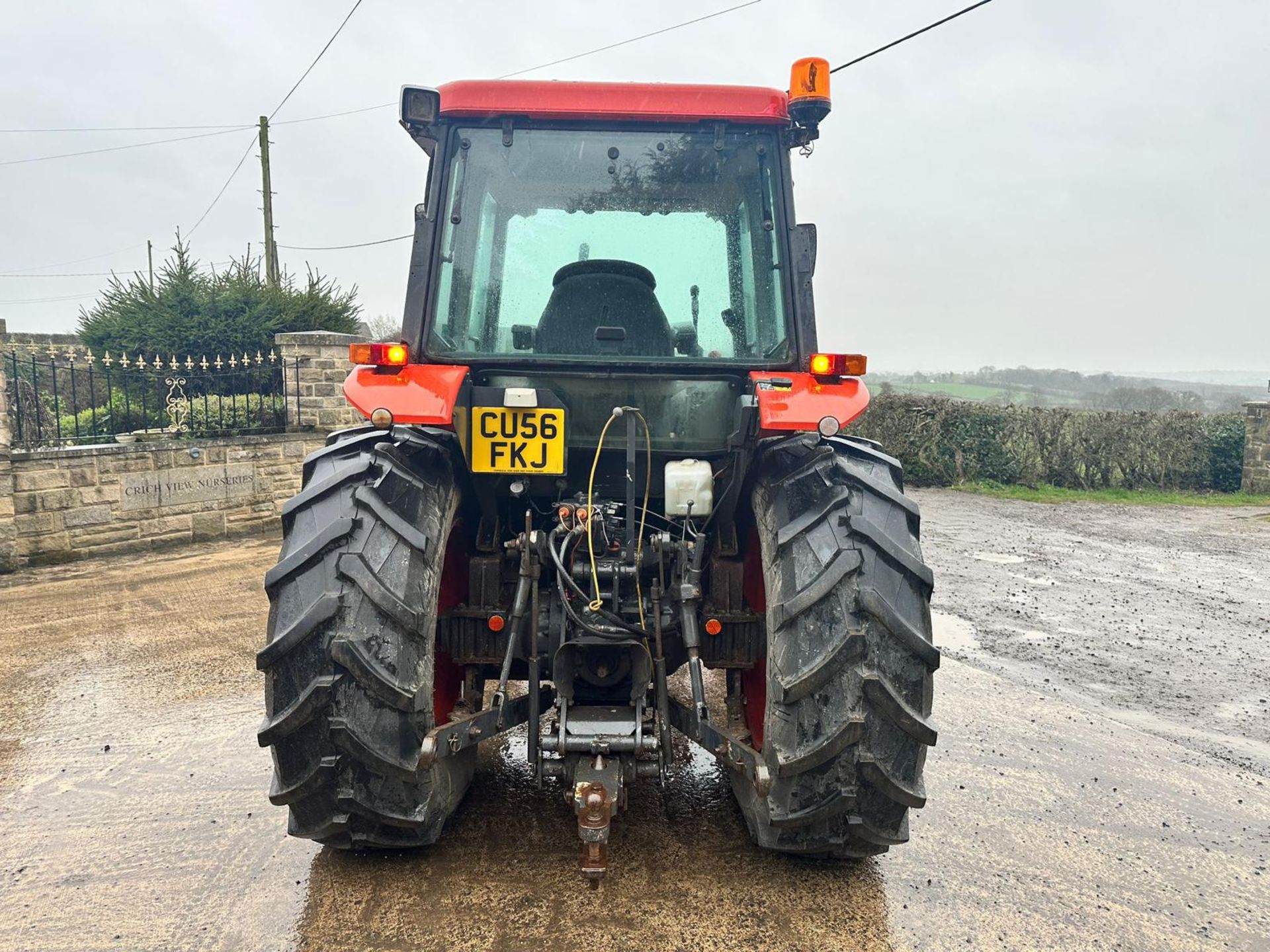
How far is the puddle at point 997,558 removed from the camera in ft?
29.5

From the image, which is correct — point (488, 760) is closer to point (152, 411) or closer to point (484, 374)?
point (484, 374)

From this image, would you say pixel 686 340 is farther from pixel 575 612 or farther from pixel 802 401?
pixel 575 612

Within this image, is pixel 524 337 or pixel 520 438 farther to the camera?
pixel 524 337

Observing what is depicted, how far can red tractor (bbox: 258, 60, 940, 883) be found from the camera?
240 centimetres

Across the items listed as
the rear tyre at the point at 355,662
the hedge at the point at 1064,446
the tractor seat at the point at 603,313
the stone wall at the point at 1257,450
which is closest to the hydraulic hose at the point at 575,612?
the rear tyre at the point at 355,662

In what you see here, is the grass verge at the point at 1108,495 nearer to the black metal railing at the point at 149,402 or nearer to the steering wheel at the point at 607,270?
the black metal railing at the point at 149,402

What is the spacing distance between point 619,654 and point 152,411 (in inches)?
331

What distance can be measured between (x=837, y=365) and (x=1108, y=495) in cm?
1371

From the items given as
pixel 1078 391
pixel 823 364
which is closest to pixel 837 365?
pixel 823 364

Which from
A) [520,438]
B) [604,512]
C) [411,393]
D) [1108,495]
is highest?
[411,393]

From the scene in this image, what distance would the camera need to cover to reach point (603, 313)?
3.05m

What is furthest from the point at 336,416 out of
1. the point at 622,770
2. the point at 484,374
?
the point at 622,770

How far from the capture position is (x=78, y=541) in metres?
7.96

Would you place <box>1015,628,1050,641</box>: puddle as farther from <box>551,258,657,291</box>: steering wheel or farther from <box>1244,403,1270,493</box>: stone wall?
<box>1244,403,1270,493</box>: stone wall
